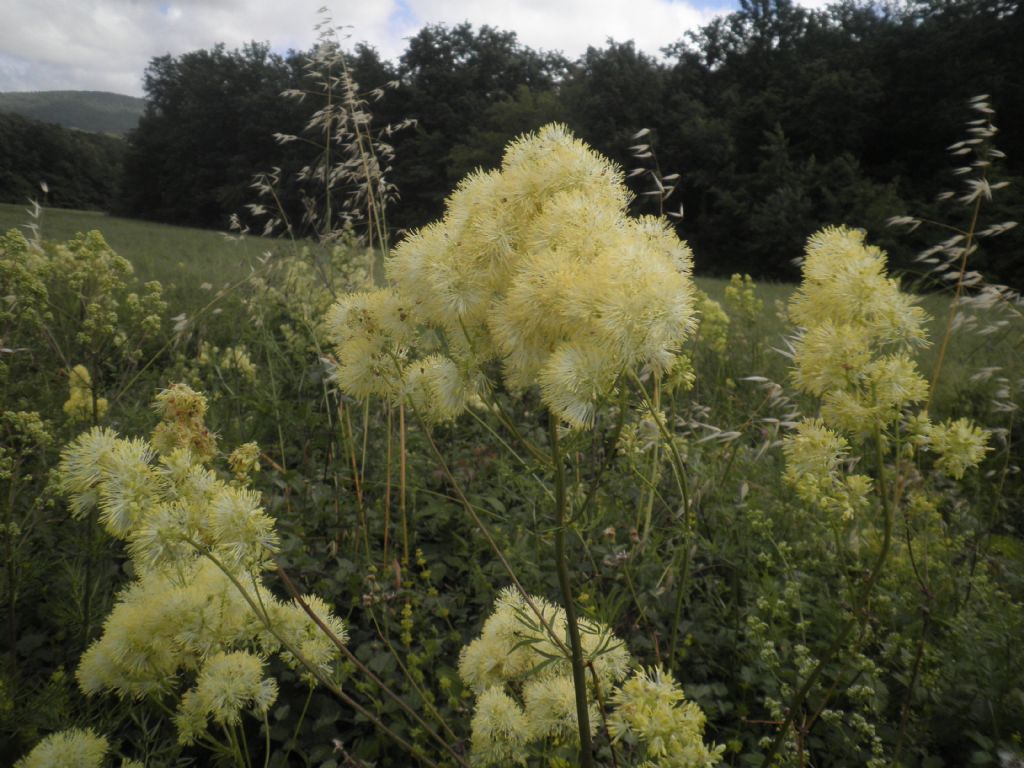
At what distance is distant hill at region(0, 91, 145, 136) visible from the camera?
128 m

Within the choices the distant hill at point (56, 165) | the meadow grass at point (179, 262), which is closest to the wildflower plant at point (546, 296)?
the meadow grass at point (179, 262)

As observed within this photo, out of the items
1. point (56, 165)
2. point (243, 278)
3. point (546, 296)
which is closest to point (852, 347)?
point (546, 296)

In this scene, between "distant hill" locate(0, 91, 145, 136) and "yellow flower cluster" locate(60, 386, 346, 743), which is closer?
"yellow flower cluster" locate(60, 386, 346, 743)

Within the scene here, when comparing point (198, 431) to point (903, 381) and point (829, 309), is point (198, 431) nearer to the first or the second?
point (829, 309)

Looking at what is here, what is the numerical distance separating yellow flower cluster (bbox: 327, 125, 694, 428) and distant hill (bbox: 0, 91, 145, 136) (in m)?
150

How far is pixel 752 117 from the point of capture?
28516mm

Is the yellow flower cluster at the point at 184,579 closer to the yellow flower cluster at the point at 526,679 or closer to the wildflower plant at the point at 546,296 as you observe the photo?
the yellow flower cluster at the point at 526,679

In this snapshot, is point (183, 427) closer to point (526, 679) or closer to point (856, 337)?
point (526, 679)

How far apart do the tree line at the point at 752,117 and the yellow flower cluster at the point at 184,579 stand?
18837 millimetres

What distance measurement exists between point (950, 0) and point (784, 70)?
263 inches

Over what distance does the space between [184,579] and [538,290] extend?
973 millimetres

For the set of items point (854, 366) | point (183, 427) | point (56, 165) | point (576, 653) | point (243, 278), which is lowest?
point (56, 165)

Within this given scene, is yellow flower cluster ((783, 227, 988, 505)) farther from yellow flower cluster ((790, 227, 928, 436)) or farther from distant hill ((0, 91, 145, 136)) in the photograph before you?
distant hill ((0, 91, 145, 136))

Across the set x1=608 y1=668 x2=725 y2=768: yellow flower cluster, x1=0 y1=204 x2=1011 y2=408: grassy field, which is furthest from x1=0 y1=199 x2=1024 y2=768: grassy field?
x1=0 y1=204 x2=1011 y2=408: grassy field
